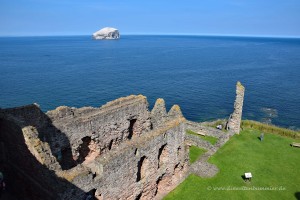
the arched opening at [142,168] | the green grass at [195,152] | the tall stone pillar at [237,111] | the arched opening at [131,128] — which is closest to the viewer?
the arched opening at [142,168]

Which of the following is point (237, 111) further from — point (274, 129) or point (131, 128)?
point (131, 128)

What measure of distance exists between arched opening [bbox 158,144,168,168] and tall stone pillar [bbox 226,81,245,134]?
14.0 metres

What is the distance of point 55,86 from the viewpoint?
73.8 m

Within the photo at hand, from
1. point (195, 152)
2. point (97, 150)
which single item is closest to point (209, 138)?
point (195, 152)

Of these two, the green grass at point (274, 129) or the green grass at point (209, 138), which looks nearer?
the green grass at point (209, 138)

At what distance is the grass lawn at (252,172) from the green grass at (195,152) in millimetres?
1440

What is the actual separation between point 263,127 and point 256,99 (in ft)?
113

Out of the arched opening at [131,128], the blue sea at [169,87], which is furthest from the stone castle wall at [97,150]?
the blue sea at [169,87]

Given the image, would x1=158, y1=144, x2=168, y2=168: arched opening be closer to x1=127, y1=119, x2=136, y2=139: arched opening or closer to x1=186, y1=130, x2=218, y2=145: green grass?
x1=127, y1=119, x2=136, y2=139: arched opening

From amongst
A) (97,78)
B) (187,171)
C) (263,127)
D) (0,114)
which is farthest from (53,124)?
(97,78)

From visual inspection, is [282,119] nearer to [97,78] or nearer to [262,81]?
[262,81]

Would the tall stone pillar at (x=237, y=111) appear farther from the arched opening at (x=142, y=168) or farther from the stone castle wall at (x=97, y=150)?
the arched opening at (x=142, y=168)

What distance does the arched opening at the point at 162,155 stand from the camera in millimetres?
19672

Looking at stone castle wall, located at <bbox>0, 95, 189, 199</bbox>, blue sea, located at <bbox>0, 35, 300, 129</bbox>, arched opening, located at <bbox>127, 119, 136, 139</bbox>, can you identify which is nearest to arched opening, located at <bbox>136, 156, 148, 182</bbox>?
stone castle wall, located at <bbox>0, 95, 189, 199</bbox>
